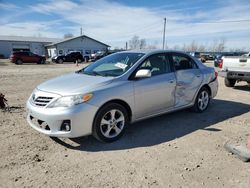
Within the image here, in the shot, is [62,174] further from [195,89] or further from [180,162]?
[195,89]

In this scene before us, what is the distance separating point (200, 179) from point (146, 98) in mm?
1934

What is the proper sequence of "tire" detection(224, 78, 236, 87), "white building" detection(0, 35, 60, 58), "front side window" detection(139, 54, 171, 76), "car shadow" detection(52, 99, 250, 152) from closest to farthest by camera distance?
"car shadow" detection(52, 99, 250, 152)
"front side window" detection(139, 54, 171, 76)
"tire" detection(224, 78, 236, 87)
"white building" detection(0, 35, 60, 58)

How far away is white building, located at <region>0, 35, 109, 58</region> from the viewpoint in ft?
155

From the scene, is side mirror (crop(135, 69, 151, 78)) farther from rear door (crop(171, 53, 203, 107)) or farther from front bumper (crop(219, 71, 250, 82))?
front bumper (crop(219, 71, 250, 82))

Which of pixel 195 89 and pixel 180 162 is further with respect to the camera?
pixel 195 89

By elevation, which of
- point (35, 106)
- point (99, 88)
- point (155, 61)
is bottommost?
point (35, 106)

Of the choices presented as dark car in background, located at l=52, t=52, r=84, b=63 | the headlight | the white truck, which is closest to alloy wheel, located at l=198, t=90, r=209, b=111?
the white truck

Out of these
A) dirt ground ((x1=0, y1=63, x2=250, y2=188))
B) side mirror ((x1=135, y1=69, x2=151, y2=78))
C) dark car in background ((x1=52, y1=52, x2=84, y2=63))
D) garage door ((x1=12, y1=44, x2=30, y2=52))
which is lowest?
dirt ground ((x1=0, y1=63, x2=250, y2=188))

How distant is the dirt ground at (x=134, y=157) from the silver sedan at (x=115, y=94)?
0.34 meters

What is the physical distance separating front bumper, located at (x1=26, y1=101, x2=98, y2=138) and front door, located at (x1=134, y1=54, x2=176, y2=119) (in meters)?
1.04

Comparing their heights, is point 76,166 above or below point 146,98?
below

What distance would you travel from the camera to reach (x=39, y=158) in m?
3.69

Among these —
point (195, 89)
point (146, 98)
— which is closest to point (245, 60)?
point (195, 89)

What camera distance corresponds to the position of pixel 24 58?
30953mm
